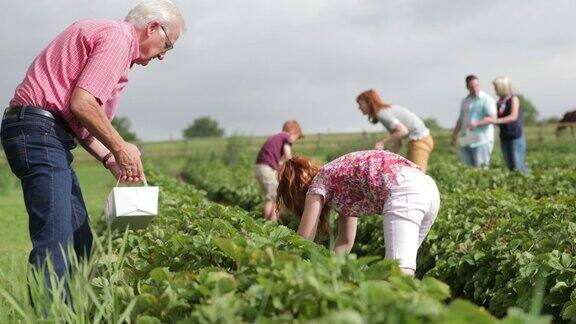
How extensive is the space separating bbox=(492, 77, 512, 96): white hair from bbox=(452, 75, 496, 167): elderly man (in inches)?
Answer: 12.6

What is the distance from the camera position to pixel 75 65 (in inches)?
171

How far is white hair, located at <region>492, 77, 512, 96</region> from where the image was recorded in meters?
13.2

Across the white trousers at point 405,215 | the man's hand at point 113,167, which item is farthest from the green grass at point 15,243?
the white trousers at point 405,215

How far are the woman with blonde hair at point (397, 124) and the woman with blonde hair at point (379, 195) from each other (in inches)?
151

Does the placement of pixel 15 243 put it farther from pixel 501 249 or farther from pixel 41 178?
pixel 501 249

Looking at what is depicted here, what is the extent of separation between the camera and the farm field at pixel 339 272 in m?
2.51

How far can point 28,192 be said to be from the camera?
169 inches

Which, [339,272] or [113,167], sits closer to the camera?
[339,272]

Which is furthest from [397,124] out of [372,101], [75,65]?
[75,65]

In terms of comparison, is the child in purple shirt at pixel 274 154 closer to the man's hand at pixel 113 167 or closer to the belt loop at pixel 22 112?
the man's hand at pixel 113 167

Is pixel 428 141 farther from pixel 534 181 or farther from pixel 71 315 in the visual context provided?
pixel 71 315

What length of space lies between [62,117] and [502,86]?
32.1 ft

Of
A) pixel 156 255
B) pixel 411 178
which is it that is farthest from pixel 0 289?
pixel 411 178

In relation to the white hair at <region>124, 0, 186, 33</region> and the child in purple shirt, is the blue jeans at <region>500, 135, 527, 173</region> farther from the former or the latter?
the white hair at <region>124, 0, 186, 33</region>
